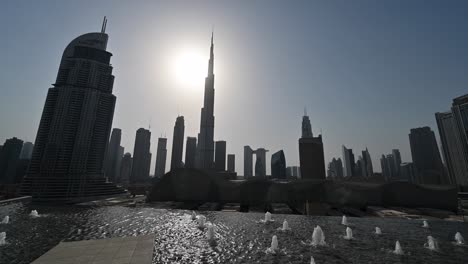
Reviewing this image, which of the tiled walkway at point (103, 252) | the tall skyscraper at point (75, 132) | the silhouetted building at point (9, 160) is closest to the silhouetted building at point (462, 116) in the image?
the tiled walkway at point (103, 252)

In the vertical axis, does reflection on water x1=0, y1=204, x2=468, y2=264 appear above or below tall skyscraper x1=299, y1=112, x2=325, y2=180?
below

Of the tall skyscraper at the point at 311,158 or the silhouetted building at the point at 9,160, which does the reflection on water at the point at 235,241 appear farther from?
the silhouetted building at the point at 9,160

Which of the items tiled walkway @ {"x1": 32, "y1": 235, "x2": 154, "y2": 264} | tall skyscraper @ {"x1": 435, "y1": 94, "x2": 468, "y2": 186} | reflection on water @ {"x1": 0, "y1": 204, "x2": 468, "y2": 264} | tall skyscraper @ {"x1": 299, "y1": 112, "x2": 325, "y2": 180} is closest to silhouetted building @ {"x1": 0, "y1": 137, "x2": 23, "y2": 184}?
reflection on water @ {"x1": 0, "y1": 204, "x2": 468, "y2": 264}

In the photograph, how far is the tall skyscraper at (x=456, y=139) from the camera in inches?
5394

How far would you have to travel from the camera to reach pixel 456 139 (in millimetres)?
161250

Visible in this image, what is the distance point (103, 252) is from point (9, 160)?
10735 inches

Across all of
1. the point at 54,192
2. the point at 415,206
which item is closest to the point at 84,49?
the point at 54,192

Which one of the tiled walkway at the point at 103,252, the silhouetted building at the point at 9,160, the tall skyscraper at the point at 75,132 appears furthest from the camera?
the silhouetted building at the point at 9,160

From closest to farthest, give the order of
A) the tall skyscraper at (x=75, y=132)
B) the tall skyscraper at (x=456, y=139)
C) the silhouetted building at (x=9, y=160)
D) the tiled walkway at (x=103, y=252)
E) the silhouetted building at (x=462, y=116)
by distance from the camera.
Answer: the tiled walkway at (x=103, y=252)
the tall skyscraper at (x=75, y=132)
the silhouetted building at (x=462, y=116)
the tall skyscraper at (x=456, y=139)
the silhouetted building at (x=9, y=160)

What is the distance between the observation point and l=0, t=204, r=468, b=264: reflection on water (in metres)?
16.8

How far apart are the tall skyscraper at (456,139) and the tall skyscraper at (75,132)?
25593 centimetres

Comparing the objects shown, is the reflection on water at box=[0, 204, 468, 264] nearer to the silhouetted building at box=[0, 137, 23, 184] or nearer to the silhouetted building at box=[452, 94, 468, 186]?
the silhouetted building at box=[452, 94, 468, 186]

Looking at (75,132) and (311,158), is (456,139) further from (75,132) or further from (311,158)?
(75,132)

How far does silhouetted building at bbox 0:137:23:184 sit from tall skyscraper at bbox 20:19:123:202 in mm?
95046
